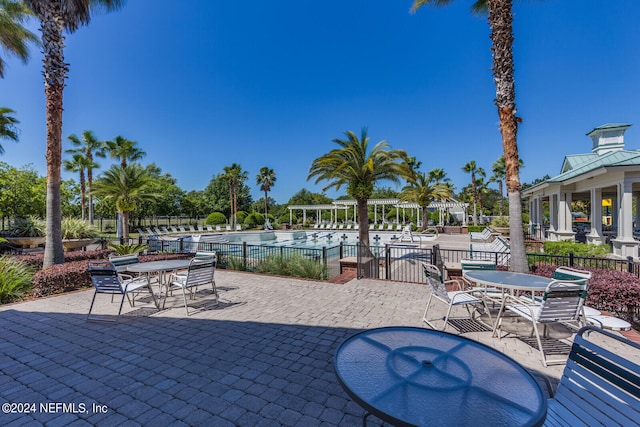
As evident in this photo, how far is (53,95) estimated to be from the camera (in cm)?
742

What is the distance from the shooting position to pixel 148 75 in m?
13.9

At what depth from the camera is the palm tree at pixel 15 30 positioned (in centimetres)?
998

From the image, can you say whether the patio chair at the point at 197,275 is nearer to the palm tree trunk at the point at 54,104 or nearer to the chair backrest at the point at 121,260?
the chair backrest at the point at 121,260

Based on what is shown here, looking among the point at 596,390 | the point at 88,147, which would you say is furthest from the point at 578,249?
the point at 88,147

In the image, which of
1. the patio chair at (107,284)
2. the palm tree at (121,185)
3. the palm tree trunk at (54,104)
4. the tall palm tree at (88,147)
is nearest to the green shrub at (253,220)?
the tall palm tree at (88,147)

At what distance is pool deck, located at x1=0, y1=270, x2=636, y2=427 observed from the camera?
234 cm

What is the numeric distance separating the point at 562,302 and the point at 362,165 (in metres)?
8.90

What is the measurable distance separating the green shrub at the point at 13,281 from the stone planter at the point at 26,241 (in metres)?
8.62

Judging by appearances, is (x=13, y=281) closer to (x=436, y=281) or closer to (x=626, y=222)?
(x=436, y=281)

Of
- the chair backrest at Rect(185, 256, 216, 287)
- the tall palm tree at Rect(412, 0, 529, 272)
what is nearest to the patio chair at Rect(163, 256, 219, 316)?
the chair backrest at Rect(185, 256, 216, 287)

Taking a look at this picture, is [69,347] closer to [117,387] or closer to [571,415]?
[117,387]

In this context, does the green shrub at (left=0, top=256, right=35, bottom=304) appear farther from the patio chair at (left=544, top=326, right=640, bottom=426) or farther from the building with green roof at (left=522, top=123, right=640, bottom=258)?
the building with green roof at (left=522, top=123, right=640, bottom=258)

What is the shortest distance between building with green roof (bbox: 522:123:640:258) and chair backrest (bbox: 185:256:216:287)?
36.2ft

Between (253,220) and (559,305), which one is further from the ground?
(253,220)
